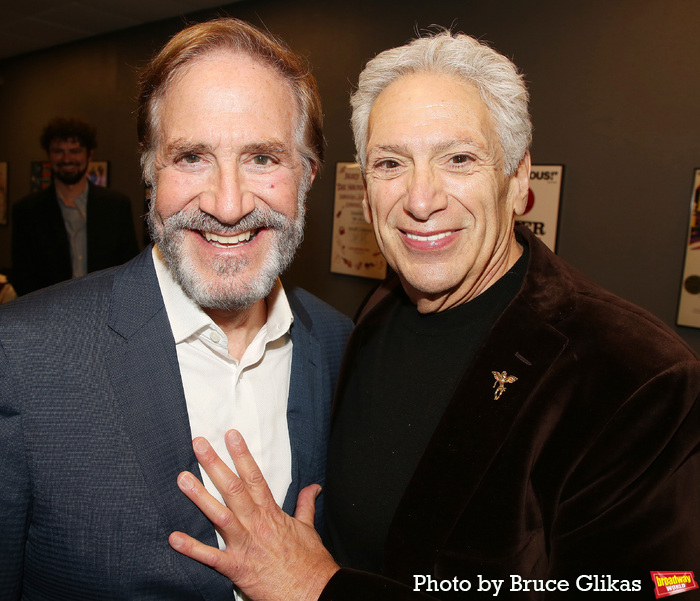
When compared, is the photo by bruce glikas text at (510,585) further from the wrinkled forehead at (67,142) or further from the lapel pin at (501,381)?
the wrinkled forehead at (67,142)

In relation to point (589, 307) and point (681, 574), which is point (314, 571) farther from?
point (589, 307)

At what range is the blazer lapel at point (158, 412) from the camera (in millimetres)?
1185

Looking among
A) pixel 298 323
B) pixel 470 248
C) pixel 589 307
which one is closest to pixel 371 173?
pixel 470 248

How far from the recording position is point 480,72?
1364 millimetres

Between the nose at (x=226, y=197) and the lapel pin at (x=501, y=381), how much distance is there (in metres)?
0.74

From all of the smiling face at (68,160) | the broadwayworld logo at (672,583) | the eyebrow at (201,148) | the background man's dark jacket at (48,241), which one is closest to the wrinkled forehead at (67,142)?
the smiling face at (68,160)

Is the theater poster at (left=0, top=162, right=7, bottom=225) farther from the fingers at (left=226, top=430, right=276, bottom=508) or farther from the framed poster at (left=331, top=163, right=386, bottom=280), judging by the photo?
the fingers at (left=226, top=430, right=276, bottom=508)

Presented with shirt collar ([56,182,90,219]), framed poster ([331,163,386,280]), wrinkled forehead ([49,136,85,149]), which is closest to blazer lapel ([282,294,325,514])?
framed poster ([331,163,386,280])

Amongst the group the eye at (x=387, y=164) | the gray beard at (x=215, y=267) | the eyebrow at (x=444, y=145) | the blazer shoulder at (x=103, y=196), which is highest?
the eyebrow at (x=444, y=145)

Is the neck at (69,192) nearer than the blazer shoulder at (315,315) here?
No

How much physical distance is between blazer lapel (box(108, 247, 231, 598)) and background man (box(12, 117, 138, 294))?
294 centimetres

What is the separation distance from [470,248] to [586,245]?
6.69ft

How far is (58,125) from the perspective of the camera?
169 inches

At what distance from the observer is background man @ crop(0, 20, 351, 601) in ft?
3.76
